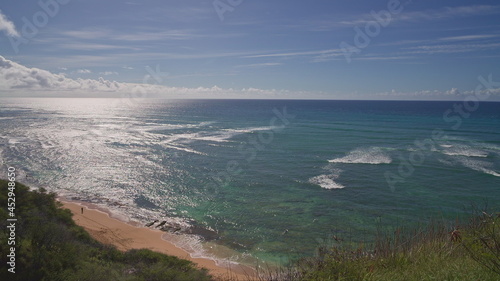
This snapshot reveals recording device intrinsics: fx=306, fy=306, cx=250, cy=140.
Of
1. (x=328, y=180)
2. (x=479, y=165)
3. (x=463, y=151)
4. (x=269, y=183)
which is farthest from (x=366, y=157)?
(x=269, y=183)

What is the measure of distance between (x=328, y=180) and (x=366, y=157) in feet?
35.3

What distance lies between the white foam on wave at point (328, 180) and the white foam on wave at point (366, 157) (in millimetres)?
4886

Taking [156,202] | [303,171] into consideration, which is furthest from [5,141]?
[303,171]

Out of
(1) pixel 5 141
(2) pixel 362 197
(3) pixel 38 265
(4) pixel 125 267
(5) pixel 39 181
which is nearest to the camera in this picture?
(3) pixel 38 265

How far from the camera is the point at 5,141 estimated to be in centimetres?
5028

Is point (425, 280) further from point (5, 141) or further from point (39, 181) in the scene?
point (5, 141)

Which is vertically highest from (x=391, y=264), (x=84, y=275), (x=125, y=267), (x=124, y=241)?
(x=391, y=264)

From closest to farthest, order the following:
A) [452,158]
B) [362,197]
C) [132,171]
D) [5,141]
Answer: [362,197], [132,171], [452,158], [5,141]

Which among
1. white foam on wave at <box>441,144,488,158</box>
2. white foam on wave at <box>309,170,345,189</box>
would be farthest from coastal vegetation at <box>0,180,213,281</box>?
white foam on wave at <box>441,144,488,158</box>

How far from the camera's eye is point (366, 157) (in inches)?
1479

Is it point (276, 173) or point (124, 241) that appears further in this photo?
point (276, 173)

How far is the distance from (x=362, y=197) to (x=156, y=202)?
17.4 metres

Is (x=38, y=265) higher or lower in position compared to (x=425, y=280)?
lower

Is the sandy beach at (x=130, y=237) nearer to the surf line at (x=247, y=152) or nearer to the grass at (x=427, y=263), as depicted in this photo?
the grass at (x=427, y=263)
